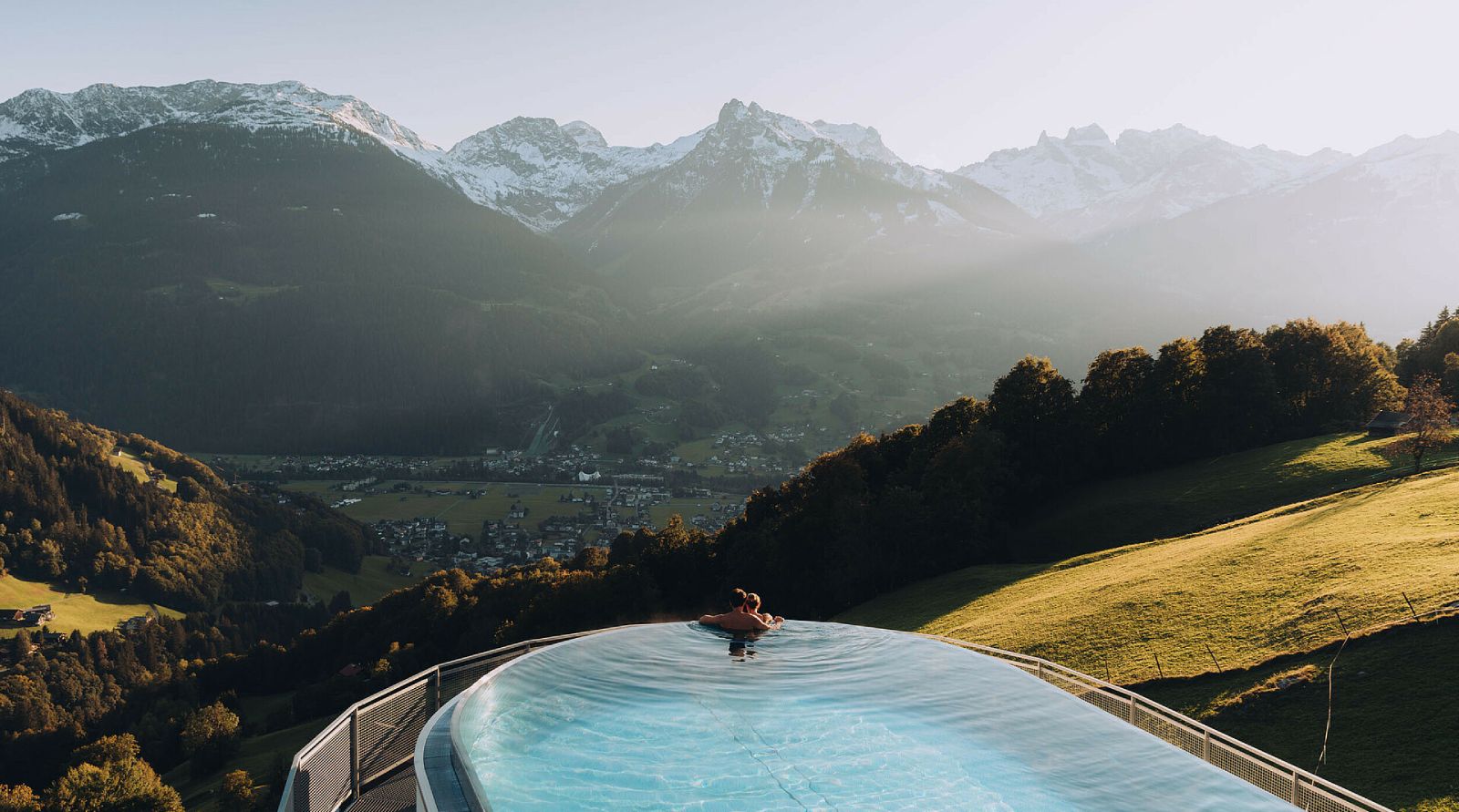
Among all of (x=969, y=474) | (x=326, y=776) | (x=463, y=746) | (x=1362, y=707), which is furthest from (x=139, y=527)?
(x=1362, y=707)

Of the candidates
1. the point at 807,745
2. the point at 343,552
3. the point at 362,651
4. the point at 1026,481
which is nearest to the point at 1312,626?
the point at 807,745

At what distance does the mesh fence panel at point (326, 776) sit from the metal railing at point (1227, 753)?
1366 cm

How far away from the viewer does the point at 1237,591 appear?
2720 cm

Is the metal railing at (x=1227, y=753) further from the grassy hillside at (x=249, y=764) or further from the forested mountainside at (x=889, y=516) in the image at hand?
the grassy hillside at (x=249, y=764)

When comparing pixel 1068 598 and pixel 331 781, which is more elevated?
pixel 331 781

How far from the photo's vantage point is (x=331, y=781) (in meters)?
11.4

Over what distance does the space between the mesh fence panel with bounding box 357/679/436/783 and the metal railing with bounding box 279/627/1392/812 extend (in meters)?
0.02

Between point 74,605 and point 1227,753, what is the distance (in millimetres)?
185239

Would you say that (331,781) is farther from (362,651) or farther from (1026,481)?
(362,651)

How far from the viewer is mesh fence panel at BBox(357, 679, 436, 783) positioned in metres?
12.3

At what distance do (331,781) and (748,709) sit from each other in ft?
25.4

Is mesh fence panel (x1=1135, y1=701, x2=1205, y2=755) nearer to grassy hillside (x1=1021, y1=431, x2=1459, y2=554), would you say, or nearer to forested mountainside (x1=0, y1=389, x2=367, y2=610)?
grassy hillside (x1=1021, y1=431, x2=1459, y2=554)

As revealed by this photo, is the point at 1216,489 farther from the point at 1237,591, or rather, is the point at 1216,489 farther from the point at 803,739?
the point at 803,739

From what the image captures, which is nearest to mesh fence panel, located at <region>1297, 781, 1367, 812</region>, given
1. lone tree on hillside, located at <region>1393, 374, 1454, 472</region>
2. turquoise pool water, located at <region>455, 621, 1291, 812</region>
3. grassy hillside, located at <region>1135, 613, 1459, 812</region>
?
turquoise pool water, located at <region>455, 621, 1291, 812</region>
